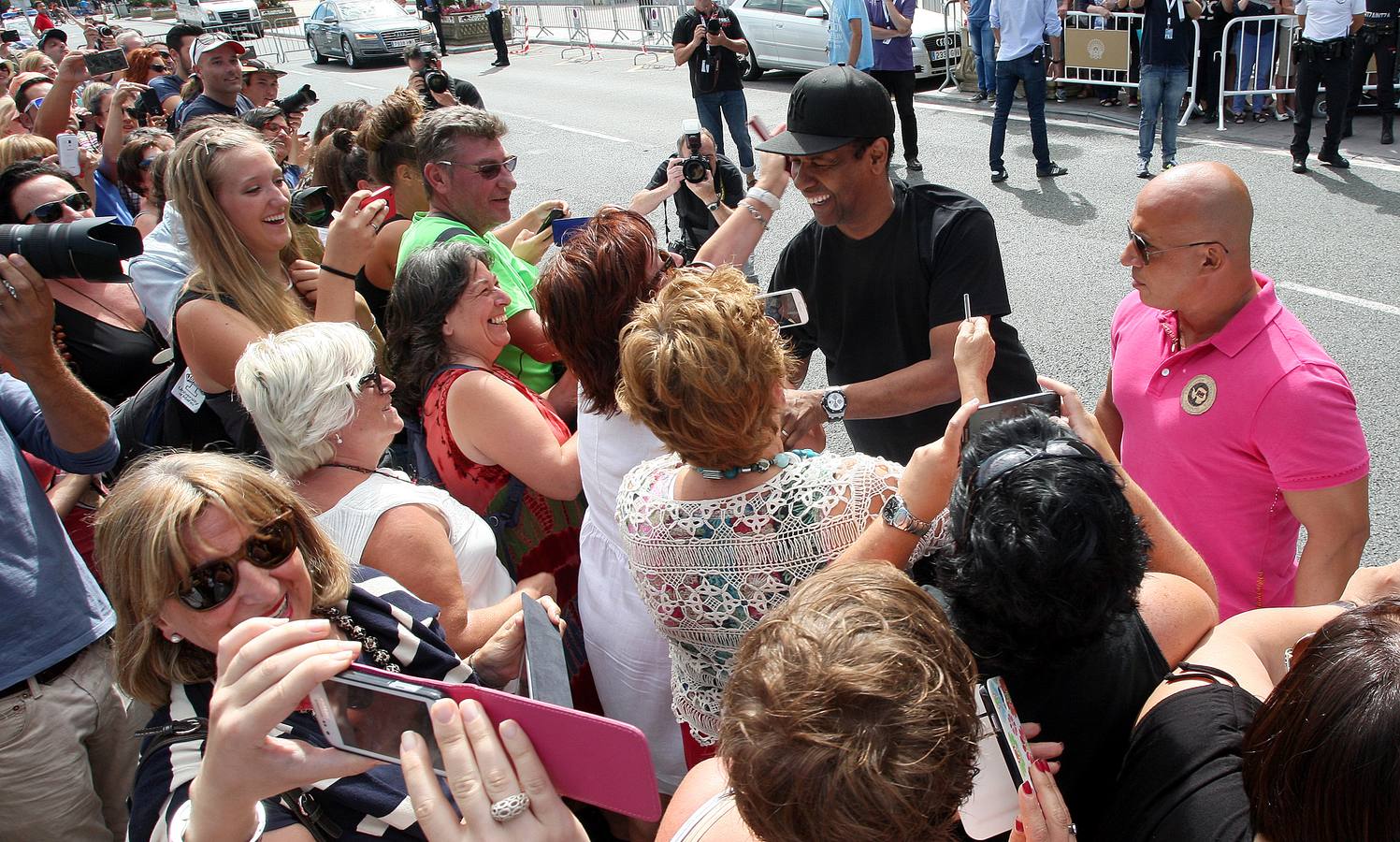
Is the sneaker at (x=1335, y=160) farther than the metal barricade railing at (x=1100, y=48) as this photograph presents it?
No

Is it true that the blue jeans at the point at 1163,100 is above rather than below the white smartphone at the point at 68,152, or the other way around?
below

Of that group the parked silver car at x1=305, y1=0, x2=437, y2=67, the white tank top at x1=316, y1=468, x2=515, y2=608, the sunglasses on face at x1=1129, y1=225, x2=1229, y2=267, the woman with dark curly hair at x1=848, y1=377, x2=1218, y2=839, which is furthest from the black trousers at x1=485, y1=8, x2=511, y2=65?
the woman with dark curly hair at x1=848, y1=377, x2=1218, y2=839

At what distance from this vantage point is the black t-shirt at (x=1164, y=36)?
8078 millimetres

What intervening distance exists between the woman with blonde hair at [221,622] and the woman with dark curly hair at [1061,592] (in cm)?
98

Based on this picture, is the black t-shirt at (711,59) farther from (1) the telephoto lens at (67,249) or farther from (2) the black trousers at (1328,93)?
(1) the telephoto lens at (67,249)

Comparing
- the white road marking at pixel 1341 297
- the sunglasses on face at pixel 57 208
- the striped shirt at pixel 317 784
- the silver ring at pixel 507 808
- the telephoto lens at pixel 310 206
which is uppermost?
the sunglasses on face at pixel 57 208

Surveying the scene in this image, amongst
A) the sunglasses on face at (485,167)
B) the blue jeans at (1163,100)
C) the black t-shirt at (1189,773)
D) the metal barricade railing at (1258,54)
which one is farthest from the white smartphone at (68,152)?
the metal barricade railing at (1258,54)

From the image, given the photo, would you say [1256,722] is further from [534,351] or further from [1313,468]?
[534,351]

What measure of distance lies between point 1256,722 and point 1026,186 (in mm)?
7935

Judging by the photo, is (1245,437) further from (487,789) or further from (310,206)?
(310,206)

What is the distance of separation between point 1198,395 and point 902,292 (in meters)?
0.92

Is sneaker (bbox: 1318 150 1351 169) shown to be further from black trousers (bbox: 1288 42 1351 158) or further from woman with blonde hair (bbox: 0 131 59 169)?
woman with blonde hair (bbox: 0 131 59 169)

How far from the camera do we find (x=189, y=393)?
3002 mm

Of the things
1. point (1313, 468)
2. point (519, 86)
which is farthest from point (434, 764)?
point (519, 86)
